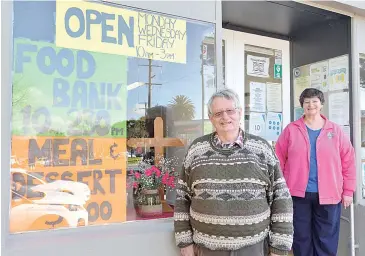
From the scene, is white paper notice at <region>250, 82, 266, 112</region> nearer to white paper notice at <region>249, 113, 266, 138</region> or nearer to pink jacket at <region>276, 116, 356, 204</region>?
white paper notice at <region>249, 113, 266, 138</region>

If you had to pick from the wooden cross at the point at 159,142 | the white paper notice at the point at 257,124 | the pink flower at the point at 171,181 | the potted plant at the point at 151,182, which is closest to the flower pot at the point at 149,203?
the potted plant at the point at 151,182

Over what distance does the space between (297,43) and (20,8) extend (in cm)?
301

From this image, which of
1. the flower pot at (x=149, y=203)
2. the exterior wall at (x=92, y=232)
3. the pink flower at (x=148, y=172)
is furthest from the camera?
the pink flower at (x=148, y=172)

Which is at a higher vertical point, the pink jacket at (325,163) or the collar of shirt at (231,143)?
the collar of shirt at (231,143)

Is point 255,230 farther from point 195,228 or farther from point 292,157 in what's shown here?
point 292,157

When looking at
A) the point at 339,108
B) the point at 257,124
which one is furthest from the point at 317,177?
the point at 257,124

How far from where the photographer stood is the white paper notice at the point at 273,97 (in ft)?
14.3

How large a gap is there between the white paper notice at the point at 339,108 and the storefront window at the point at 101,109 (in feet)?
5.22

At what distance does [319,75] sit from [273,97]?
1.82 ft

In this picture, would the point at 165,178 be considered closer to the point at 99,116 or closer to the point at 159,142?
the point at 159,142

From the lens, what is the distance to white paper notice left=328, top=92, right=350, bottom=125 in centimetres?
370

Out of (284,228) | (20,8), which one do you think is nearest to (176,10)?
(20,8)

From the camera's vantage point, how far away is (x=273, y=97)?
173 inches

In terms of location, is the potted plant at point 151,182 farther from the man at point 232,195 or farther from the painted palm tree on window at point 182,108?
the man at point 232,195
